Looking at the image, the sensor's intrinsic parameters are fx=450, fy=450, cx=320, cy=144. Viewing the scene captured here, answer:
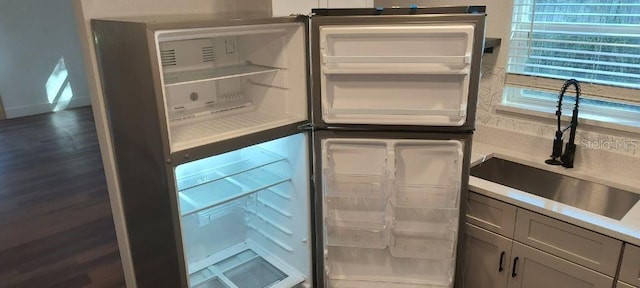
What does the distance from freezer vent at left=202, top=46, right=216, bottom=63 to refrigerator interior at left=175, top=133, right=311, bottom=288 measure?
45 centimetres

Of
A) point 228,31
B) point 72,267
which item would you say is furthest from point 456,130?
point 72,267

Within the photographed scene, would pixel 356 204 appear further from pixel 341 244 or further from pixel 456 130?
pixel 456 130

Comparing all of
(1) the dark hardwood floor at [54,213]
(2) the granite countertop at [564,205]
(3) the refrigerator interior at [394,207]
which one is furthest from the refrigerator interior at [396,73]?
(1) the dark hardwood floor at [54,213]

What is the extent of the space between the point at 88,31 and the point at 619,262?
211cm

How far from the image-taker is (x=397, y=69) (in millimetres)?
1733

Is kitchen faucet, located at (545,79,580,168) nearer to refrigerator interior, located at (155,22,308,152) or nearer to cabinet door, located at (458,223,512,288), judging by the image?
cabinet door, located at (458,223,512,288)

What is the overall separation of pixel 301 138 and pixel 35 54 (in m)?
5.34

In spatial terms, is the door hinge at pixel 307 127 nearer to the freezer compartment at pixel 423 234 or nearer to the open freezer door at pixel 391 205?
the open freezer door at pixel 391 205

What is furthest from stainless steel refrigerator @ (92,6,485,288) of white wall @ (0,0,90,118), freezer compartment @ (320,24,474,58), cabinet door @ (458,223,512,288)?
white wall @ (0,0,90,118)

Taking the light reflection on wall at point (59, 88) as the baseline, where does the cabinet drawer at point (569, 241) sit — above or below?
below

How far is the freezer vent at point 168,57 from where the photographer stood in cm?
185

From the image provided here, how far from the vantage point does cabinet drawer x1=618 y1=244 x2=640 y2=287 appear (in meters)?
1.56

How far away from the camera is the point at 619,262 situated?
1.61 m

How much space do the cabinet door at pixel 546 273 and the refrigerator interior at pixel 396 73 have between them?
2.09 feet
